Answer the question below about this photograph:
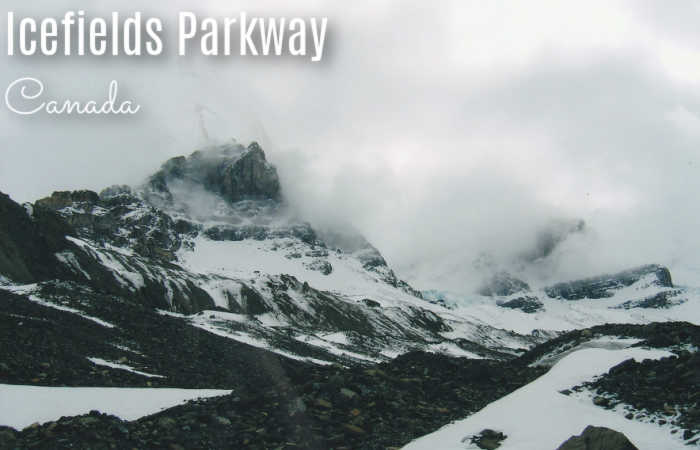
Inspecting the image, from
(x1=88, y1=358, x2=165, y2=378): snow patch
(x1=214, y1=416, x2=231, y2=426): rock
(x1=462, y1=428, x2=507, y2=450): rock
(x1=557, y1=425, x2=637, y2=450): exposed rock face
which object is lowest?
(x1=88, y1=358, x2=165, y2=378): snow patch

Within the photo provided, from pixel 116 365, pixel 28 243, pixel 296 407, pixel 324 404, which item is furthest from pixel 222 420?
pixel 28 243

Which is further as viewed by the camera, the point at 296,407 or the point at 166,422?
the point at 296,407

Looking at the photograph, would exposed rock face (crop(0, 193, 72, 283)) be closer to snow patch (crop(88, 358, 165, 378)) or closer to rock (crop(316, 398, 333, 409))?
snow patch (crop(88, 358, 165, 378))

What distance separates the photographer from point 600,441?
1303 cm

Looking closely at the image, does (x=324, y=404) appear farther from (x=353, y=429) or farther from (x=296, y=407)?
(x=353, y=429)

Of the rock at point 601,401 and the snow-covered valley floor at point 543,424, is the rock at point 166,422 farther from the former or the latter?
the rock at point 601,401

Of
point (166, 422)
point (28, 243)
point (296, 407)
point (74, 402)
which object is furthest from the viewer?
point (28, 243)

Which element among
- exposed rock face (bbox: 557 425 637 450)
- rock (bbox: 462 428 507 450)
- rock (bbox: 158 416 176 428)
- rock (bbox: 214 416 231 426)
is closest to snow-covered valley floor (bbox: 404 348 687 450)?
rock (bbox: 462 428 507 450)

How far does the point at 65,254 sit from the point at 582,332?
9112cm


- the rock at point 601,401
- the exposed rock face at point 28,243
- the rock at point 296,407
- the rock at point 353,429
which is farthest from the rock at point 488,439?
the exposed rock face at point 28,243

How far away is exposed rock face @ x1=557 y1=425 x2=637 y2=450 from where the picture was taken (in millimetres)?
12805

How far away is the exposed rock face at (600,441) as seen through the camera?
1280 centimetres

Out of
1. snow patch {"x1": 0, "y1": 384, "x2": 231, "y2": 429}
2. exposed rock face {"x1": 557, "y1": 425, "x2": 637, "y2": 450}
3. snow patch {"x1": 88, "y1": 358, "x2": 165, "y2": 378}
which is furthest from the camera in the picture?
snow patch {"x1": 88, "y1": 358, "x2": 165, "y2": 378}

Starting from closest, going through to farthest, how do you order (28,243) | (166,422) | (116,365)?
(166,422), (116,365), (28,243)
